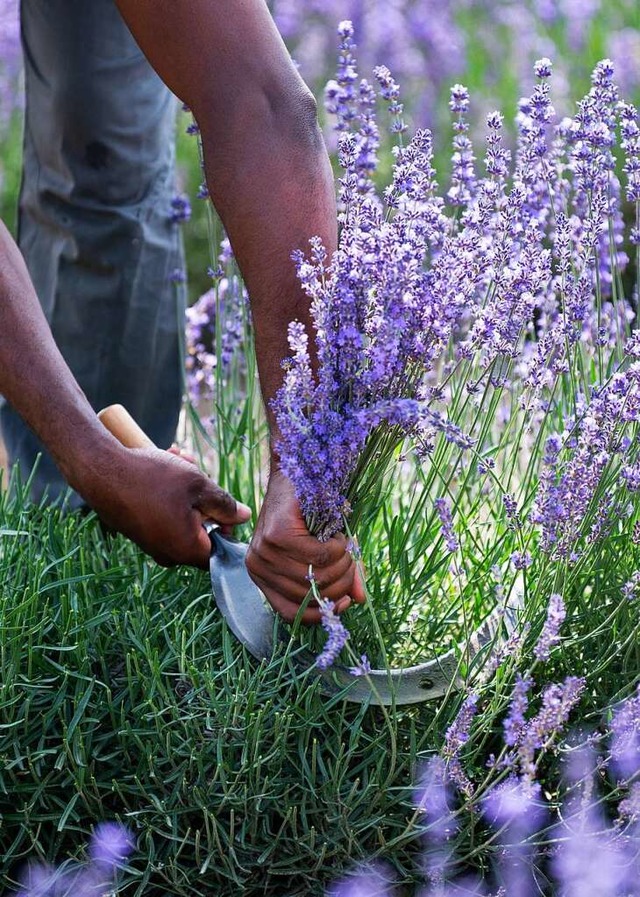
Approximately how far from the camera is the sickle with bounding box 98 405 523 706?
1.69 meters

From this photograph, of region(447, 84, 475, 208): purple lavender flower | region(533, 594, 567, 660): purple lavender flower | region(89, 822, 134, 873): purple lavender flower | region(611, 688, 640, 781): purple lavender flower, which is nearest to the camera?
region(533, 594, 567, 660): purple lavender flower

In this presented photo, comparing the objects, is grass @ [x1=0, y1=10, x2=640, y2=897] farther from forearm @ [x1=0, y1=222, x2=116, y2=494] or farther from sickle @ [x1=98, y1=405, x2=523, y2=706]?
forearm @ [x1=0, y1=222, x2=116, y2=494]

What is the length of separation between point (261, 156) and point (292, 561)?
0.59 meters

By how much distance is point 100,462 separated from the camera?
5.94ft

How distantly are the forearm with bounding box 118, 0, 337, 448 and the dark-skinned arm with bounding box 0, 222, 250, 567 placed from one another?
196mm

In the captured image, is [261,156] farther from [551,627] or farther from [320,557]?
[551,627]

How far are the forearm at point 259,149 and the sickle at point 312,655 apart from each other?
0.85 ft

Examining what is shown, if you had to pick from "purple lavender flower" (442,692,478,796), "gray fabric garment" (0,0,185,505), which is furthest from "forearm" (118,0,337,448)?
"gray fabric garment" (0,0,185,505)

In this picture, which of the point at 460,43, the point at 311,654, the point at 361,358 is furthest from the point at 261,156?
the point at 460,43

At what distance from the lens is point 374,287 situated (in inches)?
59.1

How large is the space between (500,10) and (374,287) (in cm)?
534

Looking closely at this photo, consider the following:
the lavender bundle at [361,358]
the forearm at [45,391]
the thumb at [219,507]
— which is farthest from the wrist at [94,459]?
the lavender bundle at [361,358]

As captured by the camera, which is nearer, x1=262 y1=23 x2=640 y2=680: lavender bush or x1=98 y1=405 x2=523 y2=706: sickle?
x1=262 y1=23 x2=640 y2=680: lavender bush

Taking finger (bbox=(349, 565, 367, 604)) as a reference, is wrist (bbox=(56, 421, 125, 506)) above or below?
above
